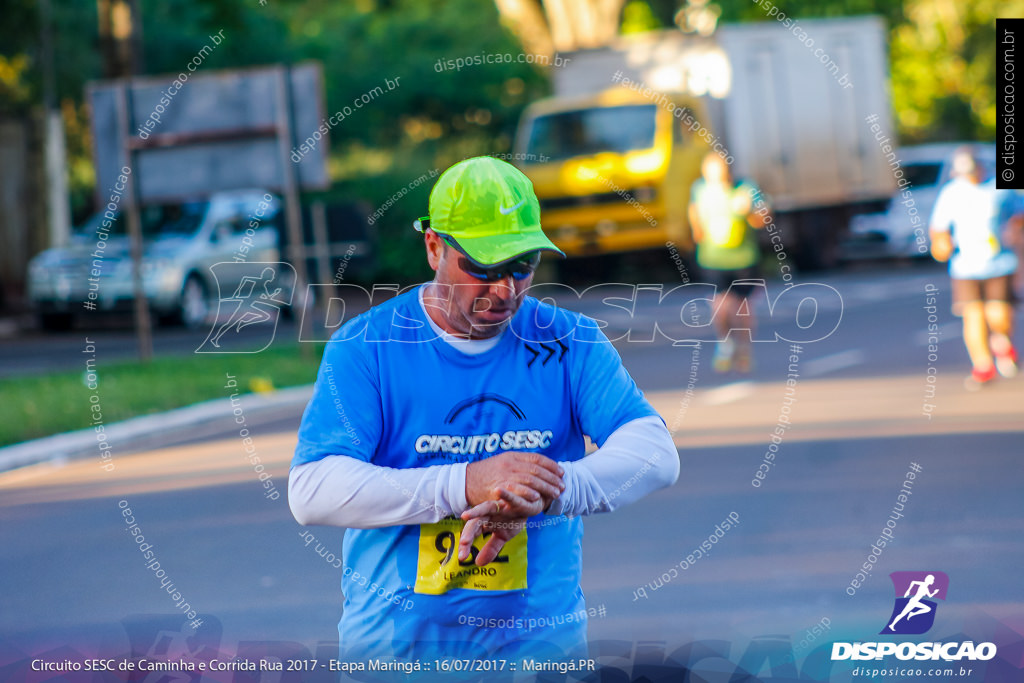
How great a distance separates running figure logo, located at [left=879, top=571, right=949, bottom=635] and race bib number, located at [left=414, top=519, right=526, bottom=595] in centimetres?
284

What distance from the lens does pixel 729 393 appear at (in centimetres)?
1315

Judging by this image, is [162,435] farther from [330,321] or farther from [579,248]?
[579,248]

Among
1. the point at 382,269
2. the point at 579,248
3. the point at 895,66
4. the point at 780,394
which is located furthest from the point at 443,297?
the point at 895,66

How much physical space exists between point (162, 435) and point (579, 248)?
11.0 meters

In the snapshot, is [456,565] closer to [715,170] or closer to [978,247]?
[978,247]

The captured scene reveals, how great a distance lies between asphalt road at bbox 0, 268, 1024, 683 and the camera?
586 centimetres

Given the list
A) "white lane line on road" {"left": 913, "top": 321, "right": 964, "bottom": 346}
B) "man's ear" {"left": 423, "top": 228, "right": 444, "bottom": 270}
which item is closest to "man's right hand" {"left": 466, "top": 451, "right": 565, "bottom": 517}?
"man's ear" {"left": 423, "top": 228, "right": 444, "bottom": 270}

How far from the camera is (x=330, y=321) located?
647 inches

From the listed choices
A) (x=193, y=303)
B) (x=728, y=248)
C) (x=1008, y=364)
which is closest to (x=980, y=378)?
(x=1008, y=364)

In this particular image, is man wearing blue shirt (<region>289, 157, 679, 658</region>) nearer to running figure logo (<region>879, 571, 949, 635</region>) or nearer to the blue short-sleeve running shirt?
the blue short-sleeve running shirt

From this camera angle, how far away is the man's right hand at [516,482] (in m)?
2.79

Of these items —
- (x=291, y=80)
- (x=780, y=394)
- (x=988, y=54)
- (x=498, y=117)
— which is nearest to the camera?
(x=780, y=394)

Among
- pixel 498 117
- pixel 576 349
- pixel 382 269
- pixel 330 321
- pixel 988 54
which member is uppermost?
pixel 988 54

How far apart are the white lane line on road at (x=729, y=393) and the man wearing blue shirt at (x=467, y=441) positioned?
9569 mm
